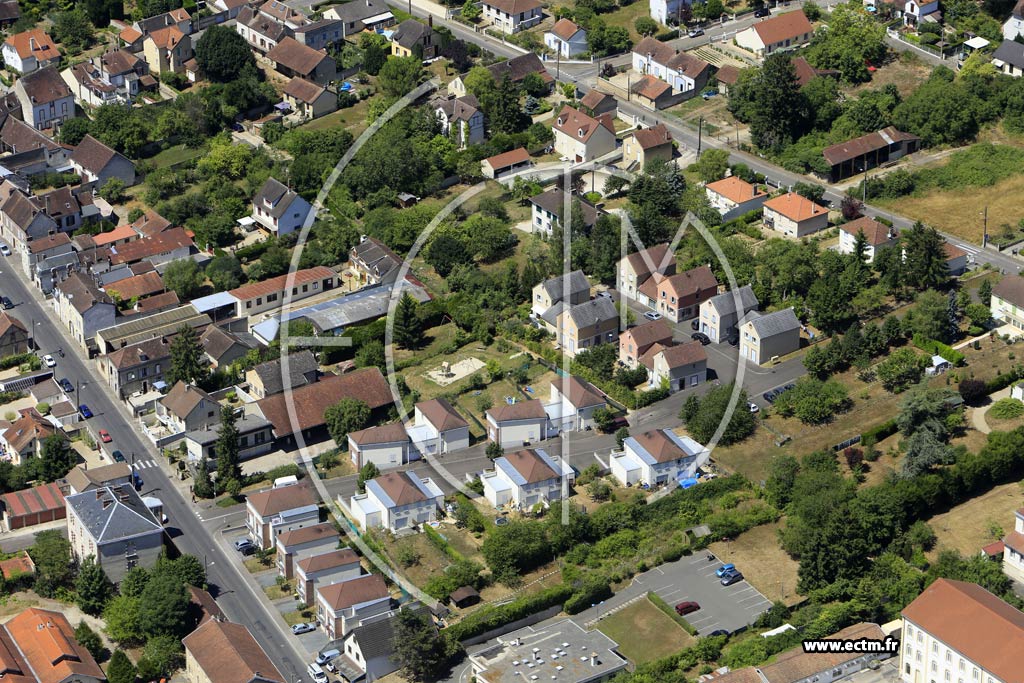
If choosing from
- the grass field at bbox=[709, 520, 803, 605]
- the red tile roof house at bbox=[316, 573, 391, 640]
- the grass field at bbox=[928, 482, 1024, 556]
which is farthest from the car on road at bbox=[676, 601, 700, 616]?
the red tile roof house at bbox=[316, 573, 391, 640]

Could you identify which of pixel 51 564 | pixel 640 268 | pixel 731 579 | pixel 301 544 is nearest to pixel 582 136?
pixel 640 268

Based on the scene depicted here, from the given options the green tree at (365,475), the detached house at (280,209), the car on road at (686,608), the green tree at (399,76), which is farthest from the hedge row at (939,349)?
the green tree at (399,76)

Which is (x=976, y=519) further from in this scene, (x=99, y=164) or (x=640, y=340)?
(x=99, y=164)

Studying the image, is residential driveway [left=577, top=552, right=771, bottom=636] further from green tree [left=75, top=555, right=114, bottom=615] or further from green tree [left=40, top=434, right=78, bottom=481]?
green tree [left=40, top=434, right=78, bottom=481]

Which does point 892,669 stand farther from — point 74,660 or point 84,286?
point 84,286

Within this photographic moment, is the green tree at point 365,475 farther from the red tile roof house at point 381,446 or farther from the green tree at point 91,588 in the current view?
the green tree at point 91,588
